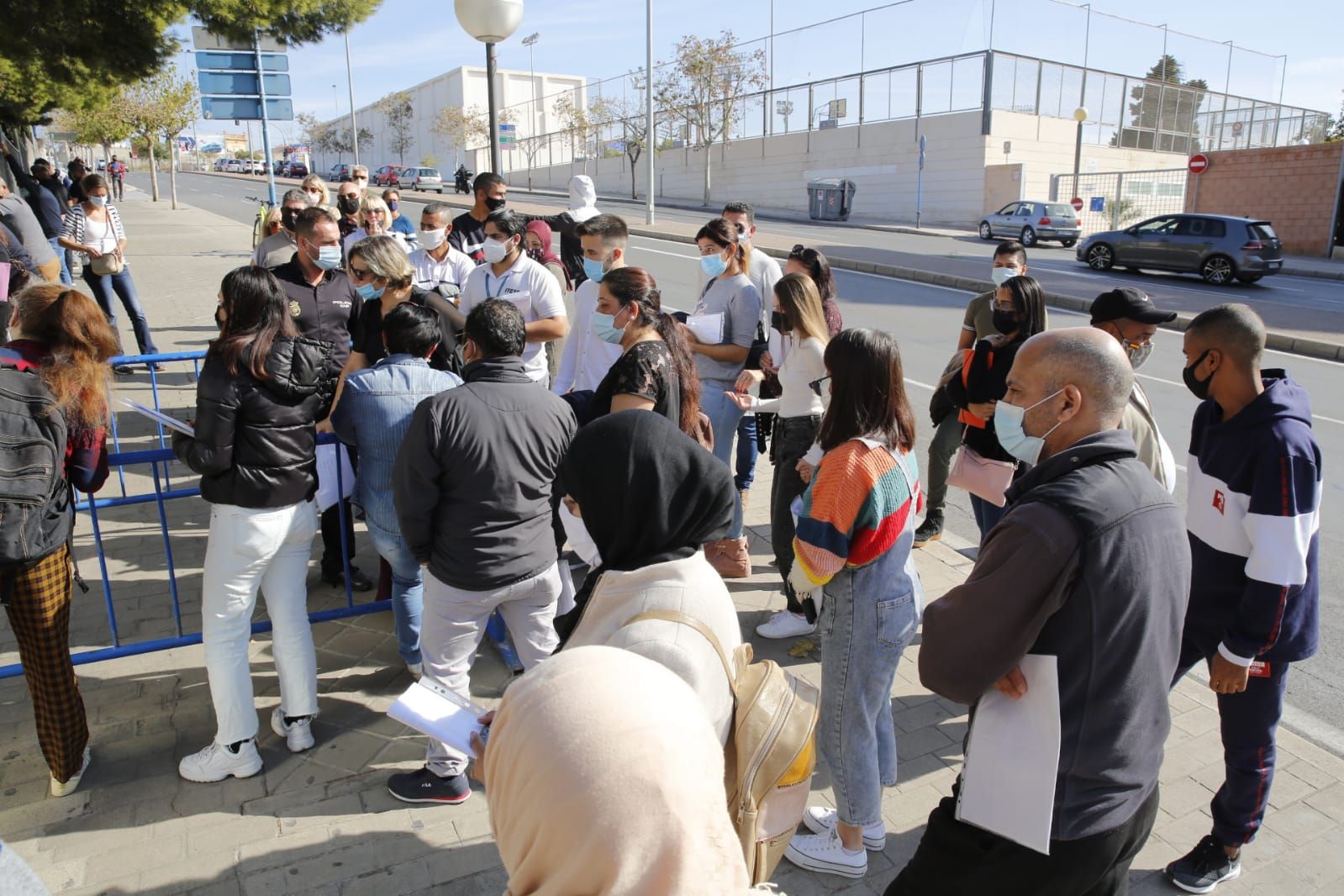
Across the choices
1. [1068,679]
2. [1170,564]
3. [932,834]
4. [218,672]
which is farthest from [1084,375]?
[218,672]

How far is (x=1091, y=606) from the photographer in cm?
191

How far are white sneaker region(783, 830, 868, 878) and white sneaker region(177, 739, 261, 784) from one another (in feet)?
6.89

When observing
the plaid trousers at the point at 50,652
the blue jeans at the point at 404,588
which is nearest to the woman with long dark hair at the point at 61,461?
the plaid trousers at the point at 50,652

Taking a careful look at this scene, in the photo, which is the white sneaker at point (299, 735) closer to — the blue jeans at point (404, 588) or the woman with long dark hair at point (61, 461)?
the blue jeans at point (404, 588)

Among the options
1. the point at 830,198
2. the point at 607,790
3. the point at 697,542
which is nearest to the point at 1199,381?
the point at 697,542

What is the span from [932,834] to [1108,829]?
0.42 m

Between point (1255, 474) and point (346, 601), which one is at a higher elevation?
point (1255, 474)

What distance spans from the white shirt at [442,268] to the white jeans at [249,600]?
3346 millimetres

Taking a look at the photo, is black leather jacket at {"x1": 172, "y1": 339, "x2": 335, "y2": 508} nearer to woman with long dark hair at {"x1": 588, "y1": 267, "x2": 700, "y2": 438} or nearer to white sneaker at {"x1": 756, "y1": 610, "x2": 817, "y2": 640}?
woman with long dark hair at {"x1": 588, "y1": 267, "x2": 700, "y2": 438}

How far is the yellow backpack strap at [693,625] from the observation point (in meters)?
1.67

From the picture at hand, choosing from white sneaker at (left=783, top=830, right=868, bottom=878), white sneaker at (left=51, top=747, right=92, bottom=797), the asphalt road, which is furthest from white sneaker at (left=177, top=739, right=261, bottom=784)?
the asphalt road

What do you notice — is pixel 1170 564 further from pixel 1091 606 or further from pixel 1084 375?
pixel 1084 375

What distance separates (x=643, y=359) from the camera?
10.9 feet

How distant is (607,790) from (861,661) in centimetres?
213
